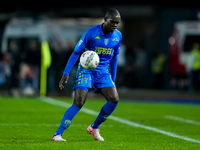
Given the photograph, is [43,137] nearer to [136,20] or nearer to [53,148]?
[53,148]

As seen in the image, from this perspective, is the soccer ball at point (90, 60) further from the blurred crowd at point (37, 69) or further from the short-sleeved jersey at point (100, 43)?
the blurred crowd at point (37, 69)

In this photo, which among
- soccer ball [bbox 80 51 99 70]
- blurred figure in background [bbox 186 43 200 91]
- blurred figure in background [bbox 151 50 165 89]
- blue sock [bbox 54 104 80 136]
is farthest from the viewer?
blurred figure in background [bbox 151 50 165 89]

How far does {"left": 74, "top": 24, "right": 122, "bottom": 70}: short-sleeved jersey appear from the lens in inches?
306

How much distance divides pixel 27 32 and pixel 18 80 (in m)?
2.80

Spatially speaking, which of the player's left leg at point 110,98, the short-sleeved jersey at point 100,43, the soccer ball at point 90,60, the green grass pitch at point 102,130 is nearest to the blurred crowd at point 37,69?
the green grass pitch at point 102,130

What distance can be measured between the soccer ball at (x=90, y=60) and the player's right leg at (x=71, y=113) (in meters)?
0.39

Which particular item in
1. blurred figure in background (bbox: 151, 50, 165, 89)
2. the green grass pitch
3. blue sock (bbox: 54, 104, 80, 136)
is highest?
blue sock (bbox: 54, 104, 80, 136)

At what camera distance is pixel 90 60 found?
761 cm

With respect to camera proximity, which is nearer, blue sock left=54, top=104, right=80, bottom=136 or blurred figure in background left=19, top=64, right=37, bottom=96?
blue sock left=54, top=104, right=80, bottom=136

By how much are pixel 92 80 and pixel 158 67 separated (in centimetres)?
1685

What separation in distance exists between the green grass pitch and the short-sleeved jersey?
54.2 inches

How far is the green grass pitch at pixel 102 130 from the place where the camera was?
23.6ft

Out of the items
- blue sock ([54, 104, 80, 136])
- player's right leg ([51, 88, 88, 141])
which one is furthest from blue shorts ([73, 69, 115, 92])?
blue sock ([54, 104, 80, 136])

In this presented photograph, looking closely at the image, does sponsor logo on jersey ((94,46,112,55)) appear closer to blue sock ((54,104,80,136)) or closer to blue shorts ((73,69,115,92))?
blue shorts ((73,69,115,92))
